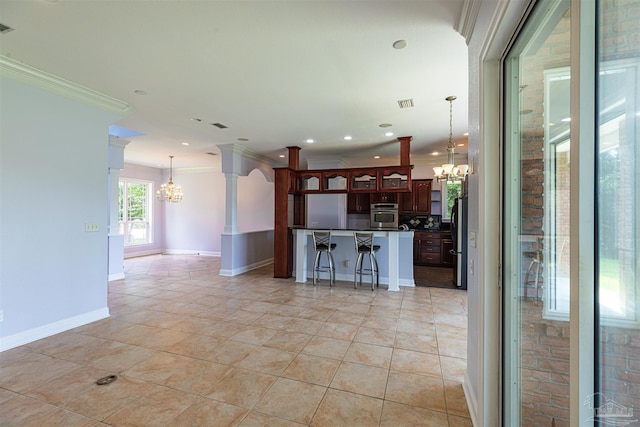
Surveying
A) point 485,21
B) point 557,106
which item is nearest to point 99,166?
point 485,21

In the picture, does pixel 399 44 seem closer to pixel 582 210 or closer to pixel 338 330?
pixel 582 210

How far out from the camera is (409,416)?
1.78 metres

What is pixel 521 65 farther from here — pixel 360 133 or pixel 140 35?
pixel 360 133

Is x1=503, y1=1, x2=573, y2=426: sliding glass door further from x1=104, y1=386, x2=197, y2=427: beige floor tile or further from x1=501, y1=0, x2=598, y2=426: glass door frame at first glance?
x1=104, y1=386, x2=197, y2=427: beige floor tile

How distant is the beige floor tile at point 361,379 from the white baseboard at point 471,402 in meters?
0.56

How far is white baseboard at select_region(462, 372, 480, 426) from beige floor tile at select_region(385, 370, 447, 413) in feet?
0.51

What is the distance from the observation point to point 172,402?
1.91 m

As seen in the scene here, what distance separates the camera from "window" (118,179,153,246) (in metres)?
8.09

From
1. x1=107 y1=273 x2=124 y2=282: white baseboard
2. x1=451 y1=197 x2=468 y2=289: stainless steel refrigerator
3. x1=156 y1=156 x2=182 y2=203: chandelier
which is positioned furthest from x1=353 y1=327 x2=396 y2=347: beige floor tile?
x1=156 y1=156 x2=182 y2=203: chandelier

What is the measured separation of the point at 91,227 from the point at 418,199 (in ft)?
22.2

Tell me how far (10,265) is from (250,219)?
5.90m

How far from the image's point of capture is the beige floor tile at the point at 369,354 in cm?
244

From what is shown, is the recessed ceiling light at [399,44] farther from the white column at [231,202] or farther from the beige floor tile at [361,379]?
the white column at [231,202]

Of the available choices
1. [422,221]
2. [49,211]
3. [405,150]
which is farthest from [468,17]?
[422,221]
